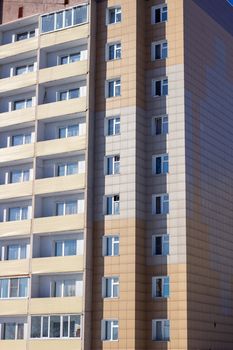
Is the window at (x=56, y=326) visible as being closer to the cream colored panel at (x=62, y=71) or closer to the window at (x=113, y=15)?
the cream colored panel at (x=62, y=71)

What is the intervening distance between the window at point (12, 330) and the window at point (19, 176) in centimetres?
930

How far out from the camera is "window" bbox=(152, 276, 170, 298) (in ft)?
136

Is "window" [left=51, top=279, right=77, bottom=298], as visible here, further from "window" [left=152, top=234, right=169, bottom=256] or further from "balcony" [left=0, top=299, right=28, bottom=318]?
"window" [left=152, top=234, right=169, bottom=256]

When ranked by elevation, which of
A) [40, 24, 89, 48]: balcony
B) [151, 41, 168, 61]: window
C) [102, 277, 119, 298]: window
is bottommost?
[102, 277, 119, 298]: window

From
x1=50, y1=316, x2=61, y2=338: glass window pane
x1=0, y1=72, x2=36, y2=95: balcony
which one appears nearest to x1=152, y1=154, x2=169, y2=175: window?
x1=0, y1=72, x2=36, y2=95: balcony

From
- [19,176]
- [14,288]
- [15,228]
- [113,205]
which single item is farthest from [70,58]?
[14,288]

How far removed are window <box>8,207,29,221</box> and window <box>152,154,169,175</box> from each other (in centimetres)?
889

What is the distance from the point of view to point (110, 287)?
42031 mm

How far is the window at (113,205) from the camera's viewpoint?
4294cm

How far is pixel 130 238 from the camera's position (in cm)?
4184

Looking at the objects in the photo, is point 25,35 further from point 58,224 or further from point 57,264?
point 57,264

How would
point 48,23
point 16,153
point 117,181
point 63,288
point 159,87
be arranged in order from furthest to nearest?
1. point 48,23
2. point 16,153
3. point 159,87
4. point 63,288
5. point 117,181

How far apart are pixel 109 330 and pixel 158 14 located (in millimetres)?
19812

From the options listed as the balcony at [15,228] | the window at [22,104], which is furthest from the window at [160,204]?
the window at [22,104]
